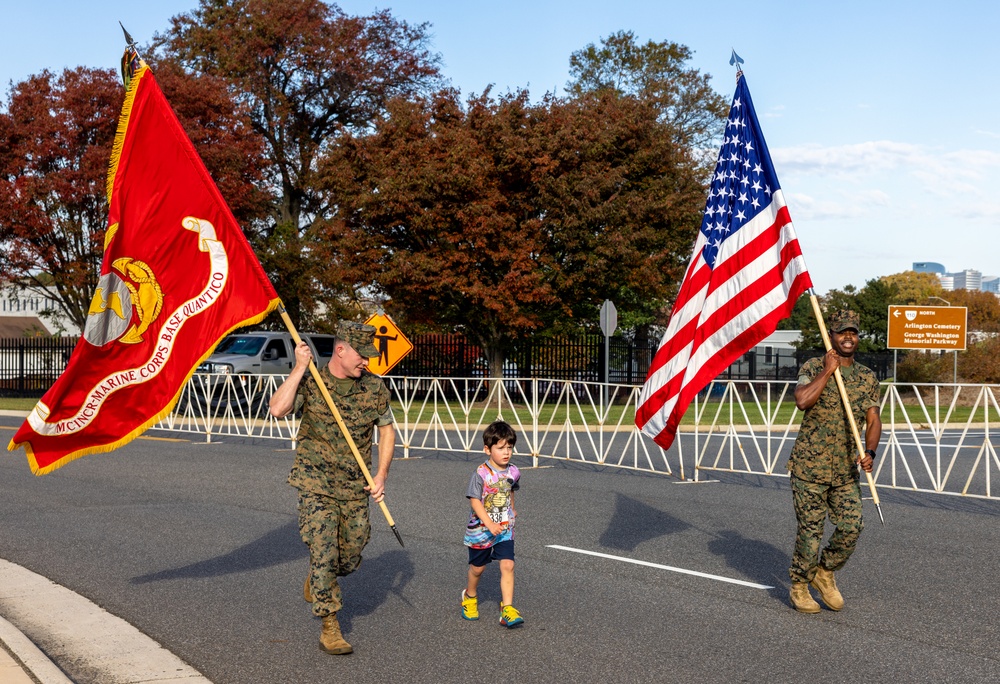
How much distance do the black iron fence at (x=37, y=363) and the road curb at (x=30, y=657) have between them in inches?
1267

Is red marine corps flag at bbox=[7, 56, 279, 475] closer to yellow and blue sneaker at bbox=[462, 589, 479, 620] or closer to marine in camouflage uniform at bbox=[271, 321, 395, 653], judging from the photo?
marine in camouflage uniform at bbox=[271, 321, 395, 653]

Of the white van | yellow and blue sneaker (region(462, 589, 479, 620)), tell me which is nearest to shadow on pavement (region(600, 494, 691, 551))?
yellow and blue sneaker (region(462, 589, 479, 620))

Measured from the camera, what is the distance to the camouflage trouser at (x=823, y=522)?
705cm

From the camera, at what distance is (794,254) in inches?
305

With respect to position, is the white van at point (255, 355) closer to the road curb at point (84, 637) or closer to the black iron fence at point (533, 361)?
the black iron fence at point (533, 361)

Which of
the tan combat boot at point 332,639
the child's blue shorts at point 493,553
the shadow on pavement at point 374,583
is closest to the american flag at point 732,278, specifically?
the child's blue shorts at point 493,553

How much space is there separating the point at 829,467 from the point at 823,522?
34 centimetres

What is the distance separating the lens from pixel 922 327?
1485 inches

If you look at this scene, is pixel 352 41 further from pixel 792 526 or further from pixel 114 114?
pixel 792 526

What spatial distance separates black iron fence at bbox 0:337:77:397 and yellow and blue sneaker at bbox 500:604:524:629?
32.7m

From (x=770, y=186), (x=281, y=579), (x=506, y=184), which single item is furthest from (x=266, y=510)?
(x=506, y=184)

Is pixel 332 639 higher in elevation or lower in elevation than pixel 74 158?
lower

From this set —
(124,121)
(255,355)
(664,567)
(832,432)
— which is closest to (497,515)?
(832,432)

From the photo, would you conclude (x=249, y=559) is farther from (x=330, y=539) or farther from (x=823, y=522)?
(x=823, y=522)
